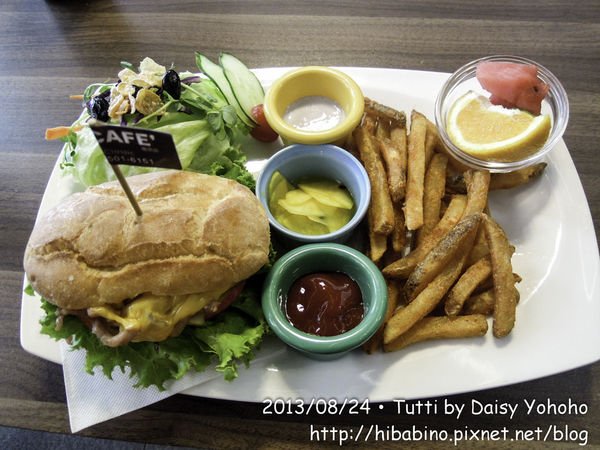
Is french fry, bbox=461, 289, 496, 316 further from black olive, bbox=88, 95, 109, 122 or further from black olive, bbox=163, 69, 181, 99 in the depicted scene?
black olive, bbox=88, 95, 109, 122

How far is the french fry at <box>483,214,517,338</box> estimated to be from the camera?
1.85m

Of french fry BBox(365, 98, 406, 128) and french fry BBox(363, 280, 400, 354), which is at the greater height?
french fry BBox(365, 98, 406, 128)

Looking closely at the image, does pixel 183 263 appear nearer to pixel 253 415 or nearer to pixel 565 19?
pixel 253 415

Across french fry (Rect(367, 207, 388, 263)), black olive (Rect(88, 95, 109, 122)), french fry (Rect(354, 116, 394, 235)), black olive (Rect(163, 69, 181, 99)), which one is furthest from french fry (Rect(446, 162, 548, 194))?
black olive (Rect(88, 95, 109, 122))

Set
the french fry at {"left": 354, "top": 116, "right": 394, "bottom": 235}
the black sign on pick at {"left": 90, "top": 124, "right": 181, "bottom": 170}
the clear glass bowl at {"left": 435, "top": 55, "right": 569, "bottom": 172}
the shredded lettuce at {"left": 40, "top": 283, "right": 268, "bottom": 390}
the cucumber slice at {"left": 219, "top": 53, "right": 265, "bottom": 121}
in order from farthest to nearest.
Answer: the cucumber slice at {"left": 219, "top": 53, "right": 265, "bottom": 121} → the clear glass bowl at {"left": 435, "top": 55, "right": 569, "bottom": 172} → the french fry at {"left": 354, "top": 116, "right": 394, "bottom": 235} → the shredded lettuce at {"left": 40, "top": 283, "right": 268, "bottom": 390} → the black sign on pick at {"left": 90, "top": 124, "right": 181, "bottom": 170}

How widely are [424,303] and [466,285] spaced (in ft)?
0.66

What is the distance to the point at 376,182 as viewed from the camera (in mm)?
2066

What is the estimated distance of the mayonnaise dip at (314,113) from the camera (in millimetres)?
2361

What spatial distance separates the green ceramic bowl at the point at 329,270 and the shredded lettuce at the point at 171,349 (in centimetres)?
13

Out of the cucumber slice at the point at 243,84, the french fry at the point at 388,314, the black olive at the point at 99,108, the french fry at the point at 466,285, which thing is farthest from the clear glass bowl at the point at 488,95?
the black olive at the point at 99,108

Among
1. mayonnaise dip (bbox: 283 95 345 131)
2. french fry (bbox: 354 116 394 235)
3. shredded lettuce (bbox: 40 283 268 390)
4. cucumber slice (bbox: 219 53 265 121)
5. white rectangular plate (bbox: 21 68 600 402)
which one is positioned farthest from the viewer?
cucumber slice (bbox: 219 53 265 121)

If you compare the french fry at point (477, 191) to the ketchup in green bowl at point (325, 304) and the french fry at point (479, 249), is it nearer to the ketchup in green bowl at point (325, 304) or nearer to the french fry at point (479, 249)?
the french fry at point (479, 249)

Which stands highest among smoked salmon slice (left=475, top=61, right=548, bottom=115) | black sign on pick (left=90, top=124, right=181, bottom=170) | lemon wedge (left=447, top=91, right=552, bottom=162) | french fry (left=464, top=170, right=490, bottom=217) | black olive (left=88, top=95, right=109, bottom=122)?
black sign on pick (left=90, top=124, right=181, bottom=170)

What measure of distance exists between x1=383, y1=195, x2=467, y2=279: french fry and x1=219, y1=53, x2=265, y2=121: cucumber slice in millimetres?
1098
